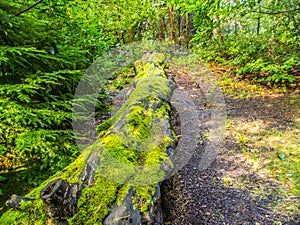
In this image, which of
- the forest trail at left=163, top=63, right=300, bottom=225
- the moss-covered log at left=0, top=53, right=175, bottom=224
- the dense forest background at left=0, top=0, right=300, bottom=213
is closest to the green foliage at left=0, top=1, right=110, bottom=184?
the dense forest background at left=0, top=0, right=300, bottom=213

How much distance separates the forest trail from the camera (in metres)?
2.74

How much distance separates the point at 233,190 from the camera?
3248 millimetres

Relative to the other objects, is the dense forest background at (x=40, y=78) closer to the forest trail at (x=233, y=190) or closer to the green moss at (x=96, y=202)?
the green moss at (x=96, y=202)

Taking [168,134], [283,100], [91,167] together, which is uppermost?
[91,167]

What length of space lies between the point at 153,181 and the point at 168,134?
34.0 inches

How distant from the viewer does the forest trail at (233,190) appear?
274 cm

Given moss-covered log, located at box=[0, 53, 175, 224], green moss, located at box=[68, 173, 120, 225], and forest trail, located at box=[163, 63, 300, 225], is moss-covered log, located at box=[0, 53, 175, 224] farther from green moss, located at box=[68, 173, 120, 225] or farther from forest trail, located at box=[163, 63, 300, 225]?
forest trail, located at box=[163, 63, 300, 225]

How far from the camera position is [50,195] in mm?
1603

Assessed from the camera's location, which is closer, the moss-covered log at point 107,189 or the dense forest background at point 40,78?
the moss-covered log at point 107,189

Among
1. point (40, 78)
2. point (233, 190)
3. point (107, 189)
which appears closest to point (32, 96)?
point (40, 78)

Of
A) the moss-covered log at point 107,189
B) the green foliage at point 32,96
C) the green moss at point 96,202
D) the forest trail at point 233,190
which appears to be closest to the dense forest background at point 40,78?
the green foliage at point 32,96

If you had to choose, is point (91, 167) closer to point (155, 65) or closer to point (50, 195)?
point (50, 195)

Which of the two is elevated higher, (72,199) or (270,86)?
(72,199)

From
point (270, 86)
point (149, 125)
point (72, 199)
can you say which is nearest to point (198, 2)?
point (149, 125)
